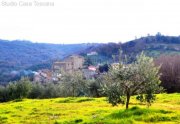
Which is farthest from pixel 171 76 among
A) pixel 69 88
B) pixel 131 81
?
pixel 131 81

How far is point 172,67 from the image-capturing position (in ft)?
322

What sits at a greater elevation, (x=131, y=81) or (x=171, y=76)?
(x=131, y=81)

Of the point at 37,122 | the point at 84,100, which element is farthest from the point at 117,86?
the point at 84,100

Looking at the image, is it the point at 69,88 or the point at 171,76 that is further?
the point at 171,76

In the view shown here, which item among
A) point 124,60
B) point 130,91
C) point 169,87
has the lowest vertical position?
point 169,87

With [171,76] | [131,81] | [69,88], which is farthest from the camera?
[171,76]

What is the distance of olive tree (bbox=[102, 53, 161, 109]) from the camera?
31105 mm

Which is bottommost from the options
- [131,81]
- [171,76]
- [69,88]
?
[69,88]

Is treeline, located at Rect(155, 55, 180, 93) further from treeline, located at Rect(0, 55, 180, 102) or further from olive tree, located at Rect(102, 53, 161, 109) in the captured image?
olive tree, located at Rect(102, 53, 161, 109)

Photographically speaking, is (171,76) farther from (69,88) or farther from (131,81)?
(131,81)

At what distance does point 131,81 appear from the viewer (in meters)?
31.3

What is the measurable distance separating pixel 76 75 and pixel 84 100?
31148mm

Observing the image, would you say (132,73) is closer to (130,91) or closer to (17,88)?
(130,91)

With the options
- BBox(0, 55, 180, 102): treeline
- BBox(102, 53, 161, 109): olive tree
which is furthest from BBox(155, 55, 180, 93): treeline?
BBox(102, 53, 161, 109): olive tree
